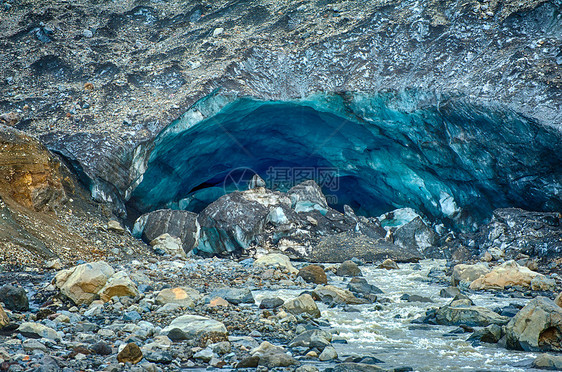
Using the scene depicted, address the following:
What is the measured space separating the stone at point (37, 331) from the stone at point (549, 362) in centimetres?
362

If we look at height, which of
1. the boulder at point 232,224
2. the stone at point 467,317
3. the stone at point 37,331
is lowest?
the stone at point 467,317

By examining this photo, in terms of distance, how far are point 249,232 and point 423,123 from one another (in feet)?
18.4

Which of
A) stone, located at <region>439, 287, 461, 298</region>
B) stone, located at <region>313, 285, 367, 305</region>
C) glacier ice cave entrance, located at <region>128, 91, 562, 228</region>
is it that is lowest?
stone, located at <region>439, 287, 461, 298</region>

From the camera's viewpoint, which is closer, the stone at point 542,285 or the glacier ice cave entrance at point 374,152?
the stone at point 542,285

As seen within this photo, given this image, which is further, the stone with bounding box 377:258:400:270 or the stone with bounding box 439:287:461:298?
the stone with bounding box 377:258:400:270

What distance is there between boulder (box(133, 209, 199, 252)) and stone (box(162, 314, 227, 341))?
24.5ft

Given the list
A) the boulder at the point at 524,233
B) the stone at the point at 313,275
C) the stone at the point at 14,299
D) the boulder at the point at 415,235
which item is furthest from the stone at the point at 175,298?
the boulder at the point at 415,235

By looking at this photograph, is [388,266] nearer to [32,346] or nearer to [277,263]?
[277,263]

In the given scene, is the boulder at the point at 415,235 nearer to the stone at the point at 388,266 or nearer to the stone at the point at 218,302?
the stone at the point at 388,266

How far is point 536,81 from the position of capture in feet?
33.2

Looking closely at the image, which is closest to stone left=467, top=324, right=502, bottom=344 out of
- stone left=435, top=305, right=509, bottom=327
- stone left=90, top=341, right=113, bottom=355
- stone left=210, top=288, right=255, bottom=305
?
stone left=435, top=305, right=509, bottom=327

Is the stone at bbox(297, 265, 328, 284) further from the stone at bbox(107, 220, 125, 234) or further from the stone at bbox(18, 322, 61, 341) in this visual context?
the stone at bbox(107, 220, 125, 234)

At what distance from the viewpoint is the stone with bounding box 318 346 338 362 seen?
337 cm

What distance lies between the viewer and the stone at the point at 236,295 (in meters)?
5.23
